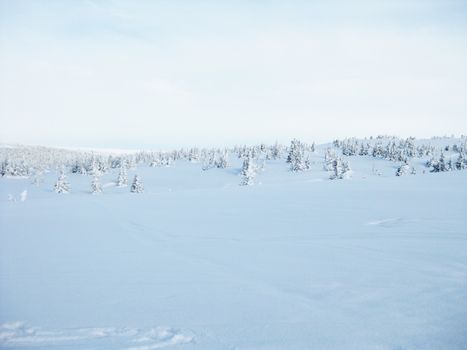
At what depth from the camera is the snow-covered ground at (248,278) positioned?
4707mm

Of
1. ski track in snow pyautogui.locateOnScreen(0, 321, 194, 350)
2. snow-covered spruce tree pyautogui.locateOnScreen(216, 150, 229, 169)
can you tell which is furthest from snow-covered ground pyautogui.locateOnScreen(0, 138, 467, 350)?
snow-covered spruce tree pyautogui.locateOnScreen(216, 150, 229, 169)

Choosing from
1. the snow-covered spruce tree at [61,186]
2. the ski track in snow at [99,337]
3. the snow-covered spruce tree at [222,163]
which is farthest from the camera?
the snow-covered spruce tree at [222,163]

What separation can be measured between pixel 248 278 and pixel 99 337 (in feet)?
9.71

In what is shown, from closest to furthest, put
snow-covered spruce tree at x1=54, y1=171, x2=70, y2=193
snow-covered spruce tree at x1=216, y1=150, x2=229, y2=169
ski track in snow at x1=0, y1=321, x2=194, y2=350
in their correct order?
ski track in snow at x1=0, y1=321, x2=194, y2=350, snow-covered spruce tree at x1=54, y1=171, x2=70, y2=193, snow-covered spruce tree at x1=216, y1=150, x2=229, y2=169

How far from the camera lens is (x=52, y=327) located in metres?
5.25

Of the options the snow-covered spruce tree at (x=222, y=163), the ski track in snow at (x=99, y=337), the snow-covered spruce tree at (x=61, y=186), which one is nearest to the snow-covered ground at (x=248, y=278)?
the ski track in snow at (x=99, y=337)

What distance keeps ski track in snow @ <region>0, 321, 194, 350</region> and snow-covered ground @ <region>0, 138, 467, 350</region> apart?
2cm

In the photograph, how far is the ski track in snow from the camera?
4.66 meters

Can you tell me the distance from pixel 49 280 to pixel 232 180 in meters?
78.6

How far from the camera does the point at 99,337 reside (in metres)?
4.88

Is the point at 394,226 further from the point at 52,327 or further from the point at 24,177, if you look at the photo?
the point at 24,177

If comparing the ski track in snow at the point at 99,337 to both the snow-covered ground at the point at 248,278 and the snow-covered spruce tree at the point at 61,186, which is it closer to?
the snow-covered ground at the point at 248,278

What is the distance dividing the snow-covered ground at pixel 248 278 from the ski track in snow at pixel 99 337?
0.02 metres

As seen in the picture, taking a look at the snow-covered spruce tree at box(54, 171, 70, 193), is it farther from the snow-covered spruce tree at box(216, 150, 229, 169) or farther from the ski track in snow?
the ski track in snow
